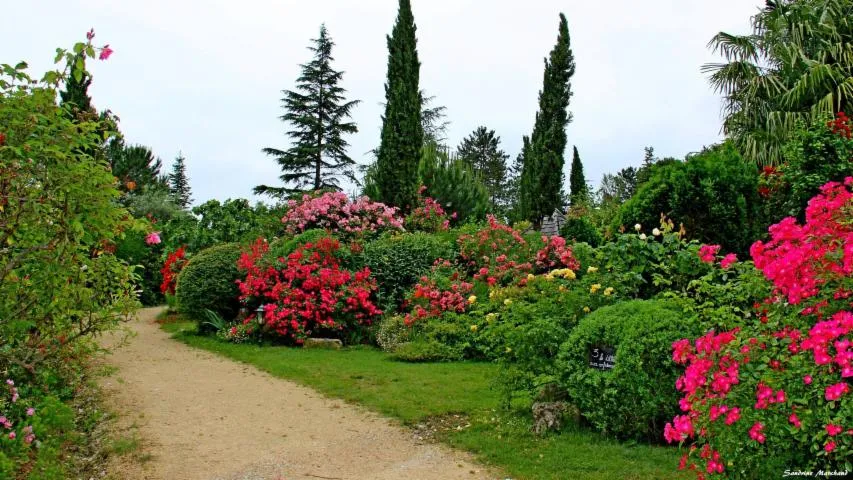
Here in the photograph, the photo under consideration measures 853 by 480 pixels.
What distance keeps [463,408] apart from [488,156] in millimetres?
41715

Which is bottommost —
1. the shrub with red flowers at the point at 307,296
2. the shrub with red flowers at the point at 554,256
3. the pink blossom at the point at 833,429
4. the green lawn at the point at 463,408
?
the green lawn at the point at 463,408

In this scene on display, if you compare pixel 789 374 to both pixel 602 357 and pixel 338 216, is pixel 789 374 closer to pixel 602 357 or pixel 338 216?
pixel 602 357

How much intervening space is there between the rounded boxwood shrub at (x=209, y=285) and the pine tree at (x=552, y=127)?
10447 mm

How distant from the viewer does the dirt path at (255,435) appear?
12.9 feet

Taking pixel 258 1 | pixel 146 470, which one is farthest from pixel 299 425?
pixel 258 1

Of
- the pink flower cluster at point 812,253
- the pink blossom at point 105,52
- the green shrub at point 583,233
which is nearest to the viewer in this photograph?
the pink flower cluster at point 812,253

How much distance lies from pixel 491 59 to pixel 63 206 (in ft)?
32.1

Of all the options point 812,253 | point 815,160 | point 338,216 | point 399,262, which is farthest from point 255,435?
point 338,216

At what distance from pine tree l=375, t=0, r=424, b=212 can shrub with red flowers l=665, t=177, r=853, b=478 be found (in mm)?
12887

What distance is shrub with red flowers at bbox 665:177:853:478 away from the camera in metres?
2.62

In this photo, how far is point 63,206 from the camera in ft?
11.1

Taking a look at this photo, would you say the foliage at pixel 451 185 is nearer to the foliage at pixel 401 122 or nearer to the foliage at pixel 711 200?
the foliage at pixel 401 122

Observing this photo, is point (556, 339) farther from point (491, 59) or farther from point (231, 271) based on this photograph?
point (491, 59)

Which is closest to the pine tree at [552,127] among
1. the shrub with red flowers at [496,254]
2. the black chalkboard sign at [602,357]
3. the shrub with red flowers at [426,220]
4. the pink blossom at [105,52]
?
the shrub with red flowers at [426,220]
